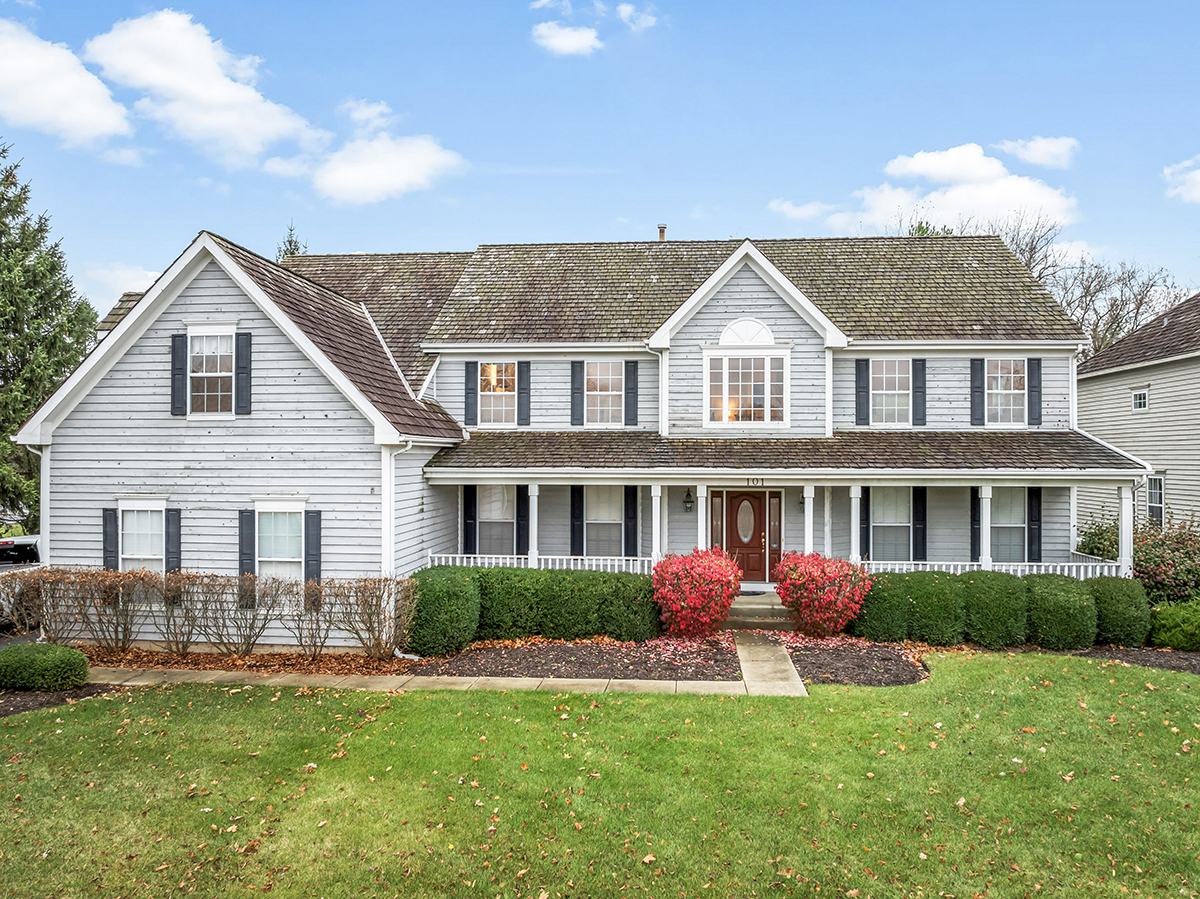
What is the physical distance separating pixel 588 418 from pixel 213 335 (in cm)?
829

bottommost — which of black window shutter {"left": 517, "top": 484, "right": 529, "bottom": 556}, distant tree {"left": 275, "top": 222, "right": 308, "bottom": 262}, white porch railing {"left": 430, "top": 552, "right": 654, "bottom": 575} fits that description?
white porch railing {"left": 430, "top": 552, "right": 654, "bottom": 575}

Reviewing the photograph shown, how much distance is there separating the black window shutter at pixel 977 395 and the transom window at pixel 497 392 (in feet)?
37.2

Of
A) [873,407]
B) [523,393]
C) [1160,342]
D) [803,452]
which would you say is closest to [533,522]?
[523,393]

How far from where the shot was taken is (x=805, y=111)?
70.1ft

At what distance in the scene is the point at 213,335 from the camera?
1213 centimetres

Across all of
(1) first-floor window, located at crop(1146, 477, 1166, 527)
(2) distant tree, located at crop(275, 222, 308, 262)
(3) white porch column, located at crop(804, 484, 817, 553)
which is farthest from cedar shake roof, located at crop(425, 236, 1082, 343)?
(2) distant tree, located at crop(275, 222, 308, 262)

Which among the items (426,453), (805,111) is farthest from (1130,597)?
(805,111)

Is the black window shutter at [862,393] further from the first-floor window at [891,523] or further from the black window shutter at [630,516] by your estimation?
the black window shutter at [630,516]

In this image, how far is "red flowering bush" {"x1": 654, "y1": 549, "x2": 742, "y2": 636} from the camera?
39.2 feet

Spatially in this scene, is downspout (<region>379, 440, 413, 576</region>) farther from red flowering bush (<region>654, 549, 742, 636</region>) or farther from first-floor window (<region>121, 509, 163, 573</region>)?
red flowering bush (<region>654, 549, 742, 636</region>)

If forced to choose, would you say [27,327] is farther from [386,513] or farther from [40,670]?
[386,513]

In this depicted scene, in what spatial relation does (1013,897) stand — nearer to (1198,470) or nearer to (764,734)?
(764,734)

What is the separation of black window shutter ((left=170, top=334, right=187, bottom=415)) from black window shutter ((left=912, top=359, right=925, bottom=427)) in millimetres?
16095

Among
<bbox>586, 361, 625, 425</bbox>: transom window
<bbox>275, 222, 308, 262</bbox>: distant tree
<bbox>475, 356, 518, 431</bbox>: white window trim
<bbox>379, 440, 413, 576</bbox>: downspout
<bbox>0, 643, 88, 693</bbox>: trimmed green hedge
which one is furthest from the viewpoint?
<bbox>275, 222, 308, 262</bbox>: distant tree
